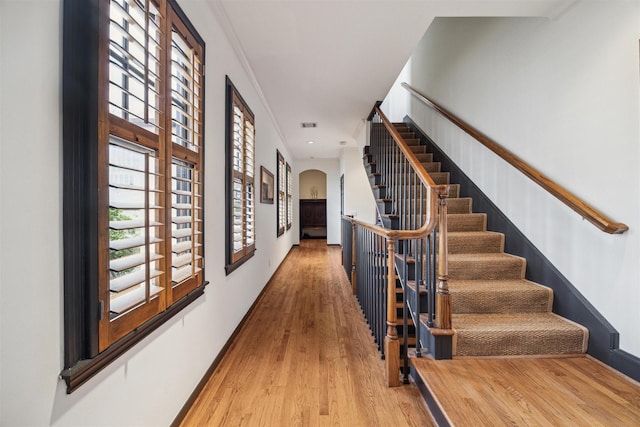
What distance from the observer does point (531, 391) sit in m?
1.57

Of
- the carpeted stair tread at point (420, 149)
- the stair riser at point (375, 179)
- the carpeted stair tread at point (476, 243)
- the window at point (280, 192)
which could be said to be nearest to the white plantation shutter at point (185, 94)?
the carpeted stair tread at point (476, 243)

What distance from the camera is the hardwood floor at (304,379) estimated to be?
1.64 m

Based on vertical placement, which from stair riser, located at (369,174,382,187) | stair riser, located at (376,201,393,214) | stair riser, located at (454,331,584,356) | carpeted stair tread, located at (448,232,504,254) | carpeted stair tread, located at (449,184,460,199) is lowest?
stair riser, located at (454,331,584,356)

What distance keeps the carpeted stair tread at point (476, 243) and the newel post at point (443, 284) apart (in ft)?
3.12

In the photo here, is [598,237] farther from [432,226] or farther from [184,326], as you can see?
[184,326]

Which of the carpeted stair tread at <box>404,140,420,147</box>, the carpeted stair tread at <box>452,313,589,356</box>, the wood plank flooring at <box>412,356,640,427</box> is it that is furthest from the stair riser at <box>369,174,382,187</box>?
the wood plank flooring at <box>412,356,640,427</box>

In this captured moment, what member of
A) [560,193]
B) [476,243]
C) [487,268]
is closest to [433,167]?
[476,243]

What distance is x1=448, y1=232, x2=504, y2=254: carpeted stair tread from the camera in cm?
275

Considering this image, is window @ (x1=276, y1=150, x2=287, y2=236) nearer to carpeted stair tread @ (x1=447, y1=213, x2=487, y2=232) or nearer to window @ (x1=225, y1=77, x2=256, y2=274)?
window @ (x1=225, y1=77, x2=256, y2=274)

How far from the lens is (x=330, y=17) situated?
2295 mm

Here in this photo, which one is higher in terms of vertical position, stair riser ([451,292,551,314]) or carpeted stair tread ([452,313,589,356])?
stair riser ([451,292,551,314])

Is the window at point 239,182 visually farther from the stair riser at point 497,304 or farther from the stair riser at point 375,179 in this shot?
the stair riser at point 497,304

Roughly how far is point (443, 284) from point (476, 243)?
1.13 meters

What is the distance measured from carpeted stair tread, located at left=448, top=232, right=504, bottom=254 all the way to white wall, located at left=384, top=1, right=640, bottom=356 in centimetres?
24
